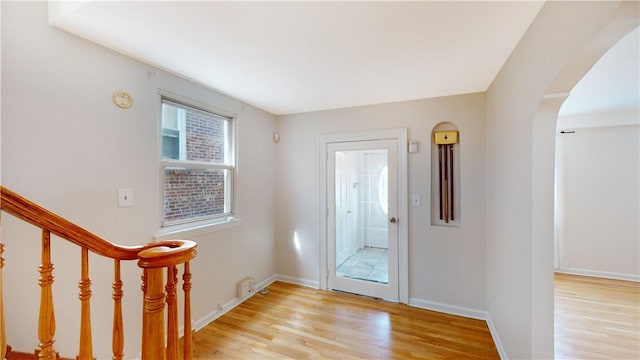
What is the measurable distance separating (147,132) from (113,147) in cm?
27

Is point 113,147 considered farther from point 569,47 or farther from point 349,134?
point 569,47

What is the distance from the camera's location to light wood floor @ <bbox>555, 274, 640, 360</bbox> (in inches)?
84.6

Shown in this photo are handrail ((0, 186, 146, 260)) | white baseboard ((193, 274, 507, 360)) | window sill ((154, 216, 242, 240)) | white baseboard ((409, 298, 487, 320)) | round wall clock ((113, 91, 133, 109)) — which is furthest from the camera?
white baseboard ((409, 298, 487, 320))

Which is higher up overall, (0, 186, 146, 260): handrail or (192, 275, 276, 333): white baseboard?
(0, 186, 146, 260): handrail

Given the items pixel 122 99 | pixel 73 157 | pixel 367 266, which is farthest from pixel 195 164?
pixel 367 266

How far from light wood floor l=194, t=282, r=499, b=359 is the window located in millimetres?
1080

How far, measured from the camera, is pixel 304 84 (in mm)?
2438

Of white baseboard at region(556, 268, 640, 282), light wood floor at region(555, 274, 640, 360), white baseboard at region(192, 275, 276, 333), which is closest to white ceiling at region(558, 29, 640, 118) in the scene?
white baseboard at region(556, 268, 640, 282)

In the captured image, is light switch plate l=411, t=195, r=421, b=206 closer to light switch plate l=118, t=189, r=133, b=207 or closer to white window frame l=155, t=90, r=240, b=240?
white window frame l=155, t=90, r=240, b=240

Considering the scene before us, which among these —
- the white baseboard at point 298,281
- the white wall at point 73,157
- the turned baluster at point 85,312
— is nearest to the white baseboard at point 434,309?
the white wall at point 73,157

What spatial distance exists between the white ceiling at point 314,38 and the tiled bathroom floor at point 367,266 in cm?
195

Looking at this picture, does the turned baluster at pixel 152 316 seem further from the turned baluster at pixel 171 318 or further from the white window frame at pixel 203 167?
the white window frame at pixel 203 167

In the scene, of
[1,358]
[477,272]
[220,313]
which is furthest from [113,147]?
[477,272]

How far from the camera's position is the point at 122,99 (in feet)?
6.08
